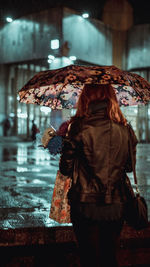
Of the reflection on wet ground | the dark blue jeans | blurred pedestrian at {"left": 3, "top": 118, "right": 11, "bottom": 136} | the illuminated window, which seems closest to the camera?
the dark blue jeans

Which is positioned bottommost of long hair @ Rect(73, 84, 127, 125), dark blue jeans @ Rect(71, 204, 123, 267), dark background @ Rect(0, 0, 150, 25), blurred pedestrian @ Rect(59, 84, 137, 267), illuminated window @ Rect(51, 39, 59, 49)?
dark blue jeans @ Rect(71, 204, 123, 267)

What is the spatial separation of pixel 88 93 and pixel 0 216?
348 cm

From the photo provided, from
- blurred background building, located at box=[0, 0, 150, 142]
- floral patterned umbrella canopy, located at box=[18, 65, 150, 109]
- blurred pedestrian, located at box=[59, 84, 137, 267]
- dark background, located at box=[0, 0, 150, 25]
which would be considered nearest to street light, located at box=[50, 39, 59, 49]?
blurred background building, located at box=[0, 0, 150, 142]

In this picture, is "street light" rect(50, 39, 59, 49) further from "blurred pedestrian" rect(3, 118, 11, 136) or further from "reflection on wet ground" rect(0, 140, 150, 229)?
"reflection on wet ground" rect(0, 140, 150, 229)

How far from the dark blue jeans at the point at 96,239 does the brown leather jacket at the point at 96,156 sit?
169 millimetres

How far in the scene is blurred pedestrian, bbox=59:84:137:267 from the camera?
8.99ft

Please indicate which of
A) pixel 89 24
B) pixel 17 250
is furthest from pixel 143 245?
pixel 89 24

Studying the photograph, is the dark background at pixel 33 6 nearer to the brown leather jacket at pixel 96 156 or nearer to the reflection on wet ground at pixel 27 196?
the reflection on wet ground at pixel 27 196

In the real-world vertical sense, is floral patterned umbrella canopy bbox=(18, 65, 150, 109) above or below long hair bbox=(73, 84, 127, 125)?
above

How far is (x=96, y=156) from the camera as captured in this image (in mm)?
2779

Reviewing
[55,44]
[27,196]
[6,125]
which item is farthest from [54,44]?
[27,196]

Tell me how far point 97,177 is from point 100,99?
2.01ft

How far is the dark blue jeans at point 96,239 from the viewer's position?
2.74m

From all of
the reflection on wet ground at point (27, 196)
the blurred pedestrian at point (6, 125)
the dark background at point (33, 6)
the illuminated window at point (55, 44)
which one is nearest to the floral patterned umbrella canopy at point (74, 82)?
the reflection on wet ground at point (27, 196)
